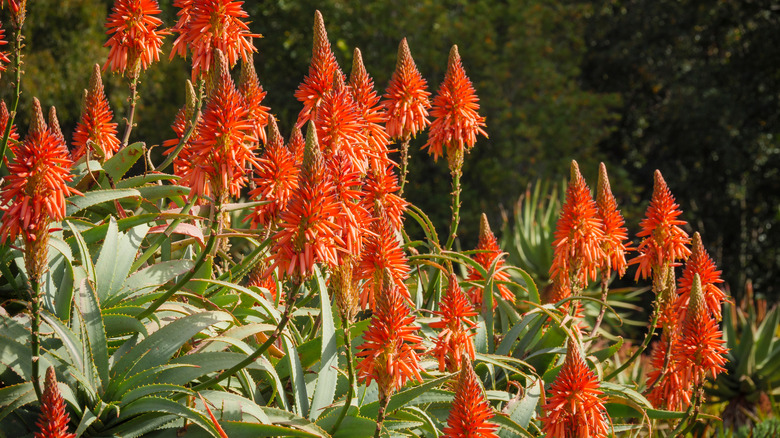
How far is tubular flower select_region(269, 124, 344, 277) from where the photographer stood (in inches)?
65.0

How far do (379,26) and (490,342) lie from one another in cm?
1276

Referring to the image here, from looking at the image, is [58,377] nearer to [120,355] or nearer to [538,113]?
[120,355]

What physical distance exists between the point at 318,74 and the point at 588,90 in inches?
527

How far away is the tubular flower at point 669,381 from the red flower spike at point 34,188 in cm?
180

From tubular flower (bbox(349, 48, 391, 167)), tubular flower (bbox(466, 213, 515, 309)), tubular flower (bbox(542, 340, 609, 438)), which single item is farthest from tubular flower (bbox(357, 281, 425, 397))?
tubular flower (bbox(466, 213, 515, 309))

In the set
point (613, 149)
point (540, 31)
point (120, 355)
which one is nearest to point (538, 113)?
point (540, 31)

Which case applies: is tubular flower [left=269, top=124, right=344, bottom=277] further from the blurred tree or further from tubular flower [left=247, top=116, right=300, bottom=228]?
the blurred tree

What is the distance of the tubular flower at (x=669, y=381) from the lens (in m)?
2.51

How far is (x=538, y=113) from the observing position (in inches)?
535

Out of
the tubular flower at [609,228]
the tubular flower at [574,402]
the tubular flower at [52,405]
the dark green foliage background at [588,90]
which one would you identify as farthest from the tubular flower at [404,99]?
the dark green foliage background at [588,90]

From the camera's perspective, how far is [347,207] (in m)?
1.81

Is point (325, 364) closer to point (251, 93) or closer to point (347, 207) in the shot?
point (347, 207)

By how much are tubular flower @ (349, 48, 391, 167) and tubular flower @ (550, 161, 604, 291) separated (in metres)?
0.62

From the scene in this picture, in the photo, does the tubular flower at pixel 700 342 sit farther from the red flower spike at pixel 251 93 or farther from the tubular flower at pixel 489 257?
the red flower spike at pixel 251 93
